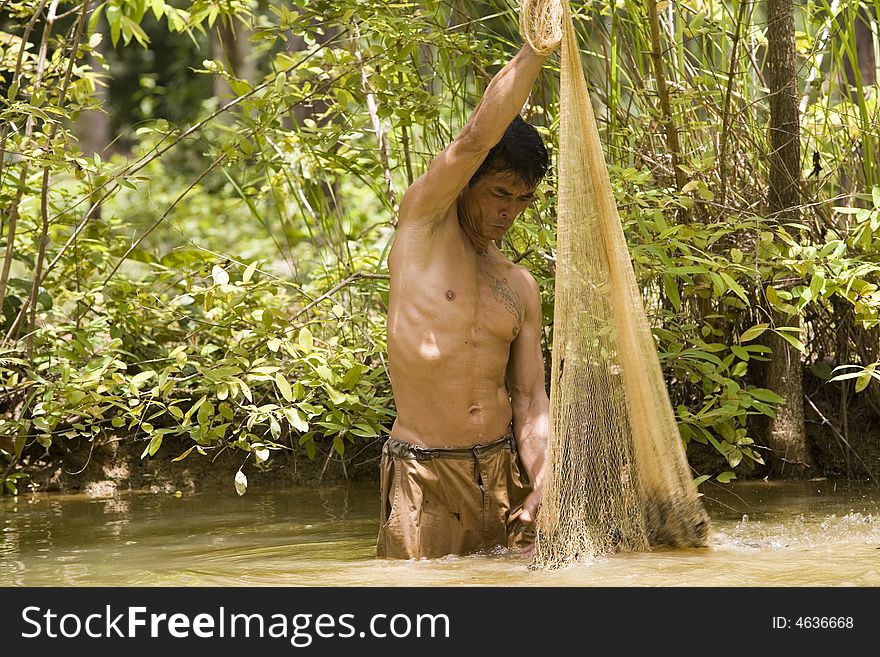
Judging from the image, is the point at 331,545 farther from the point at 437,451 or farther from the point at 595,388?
the point at 595,388

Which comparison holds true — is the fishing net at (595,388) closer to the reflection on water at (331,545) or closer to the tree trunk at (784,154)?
the reflection on water at (331,545)

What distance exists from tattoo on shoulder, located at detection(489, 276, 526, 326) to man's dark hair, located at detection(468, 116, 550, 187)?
31cm

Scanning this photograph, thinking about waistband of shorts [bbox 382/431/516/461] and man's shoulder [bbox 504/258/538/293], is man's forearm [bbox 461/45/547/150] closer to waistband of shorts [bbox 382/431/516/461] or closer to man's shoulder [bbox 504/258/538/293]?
man's shoulder [bbox 504/258/538/293]

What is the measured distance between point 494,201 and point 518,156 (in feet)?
0.51

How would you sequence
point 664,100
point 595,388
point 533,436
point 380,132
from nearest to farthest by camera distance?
point 595,388 → point 533,436 → point 664,100 → point 380,132

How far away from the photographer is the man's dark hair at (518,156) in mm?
3248

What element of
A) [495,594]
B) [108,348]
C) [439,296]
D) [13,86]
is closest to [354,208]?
[108,348]

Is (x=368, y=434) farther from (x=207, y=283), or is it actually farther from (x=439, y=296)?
(x=207, y=283)

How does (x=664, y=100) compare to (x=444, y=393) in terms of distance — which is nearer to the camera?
(x=444, y=393)

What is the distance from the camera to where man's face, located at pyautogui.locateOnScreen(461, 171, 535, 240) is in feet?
10.8

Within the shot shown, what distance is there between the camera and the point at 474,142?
117 inches

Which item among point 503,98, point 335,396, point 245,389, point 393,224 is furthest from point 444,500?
point 393,224

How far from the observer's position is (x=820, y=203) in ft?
14.0

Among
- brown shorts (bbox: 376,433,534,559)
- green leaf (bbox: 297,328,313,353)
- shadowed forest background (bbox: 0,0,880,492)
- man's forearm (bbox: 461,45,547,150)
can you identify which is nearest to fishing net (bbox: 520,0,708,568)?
man's forearm (bbox: 461,45,547,150)
